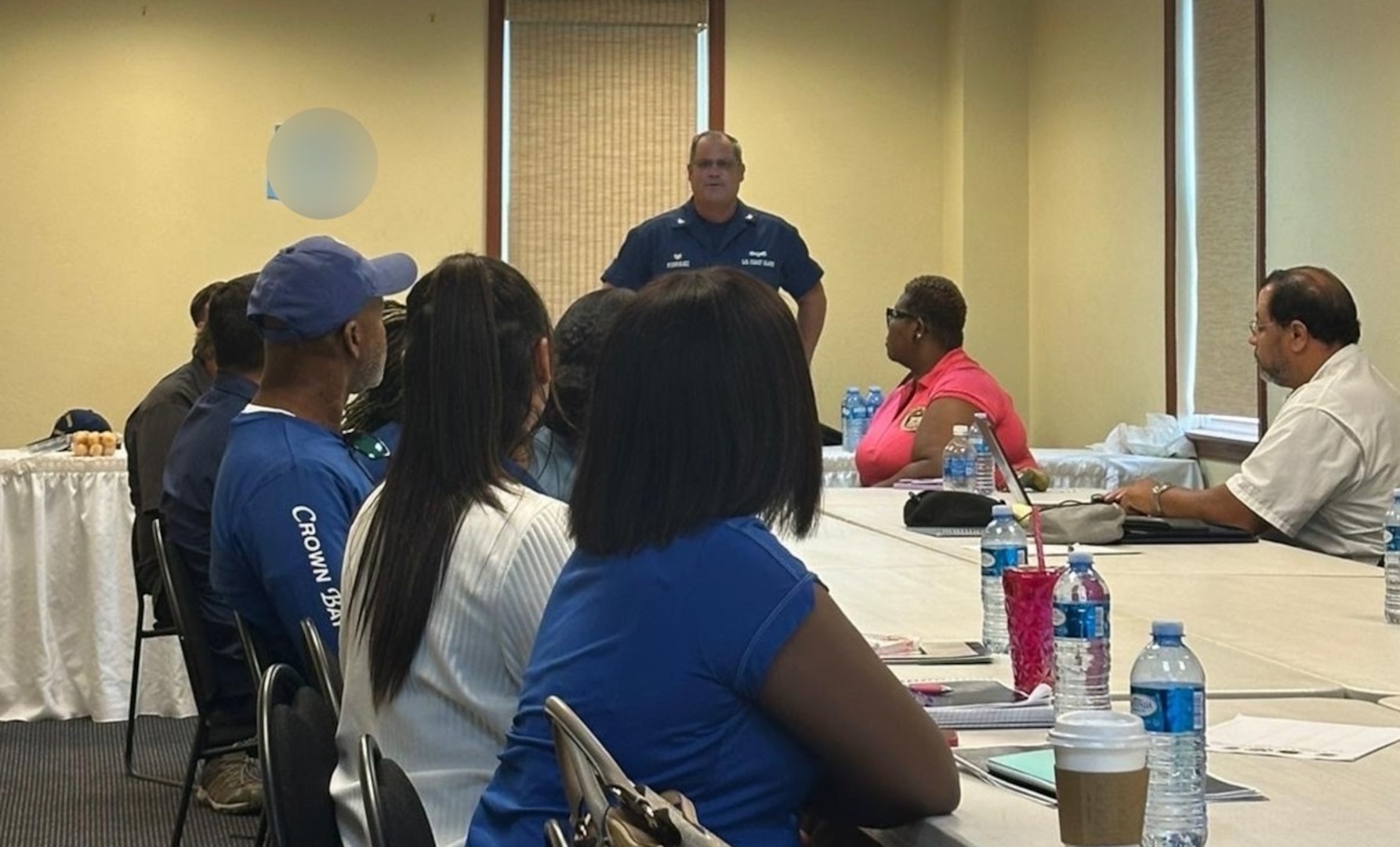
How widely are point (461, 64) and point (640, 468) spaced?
20.9 feet

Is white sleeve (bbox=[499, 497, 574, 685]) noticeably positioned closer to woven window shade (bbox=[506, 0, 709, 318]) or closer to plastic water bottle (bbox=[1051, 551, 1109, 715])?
plastic water bottle (bbox=[1051, 551, 1109, 715])

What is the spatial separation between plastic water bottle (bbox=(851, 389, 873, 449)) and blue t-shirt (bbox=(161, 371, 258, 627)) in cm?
334

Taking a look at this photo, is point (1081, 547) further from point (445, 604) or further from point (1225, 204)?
point (1225, 204)

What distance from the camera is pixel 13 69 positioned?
7.36m

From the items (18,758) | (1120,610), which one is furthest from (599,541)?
(18,758)

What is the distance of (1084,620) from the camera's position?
5.80ft

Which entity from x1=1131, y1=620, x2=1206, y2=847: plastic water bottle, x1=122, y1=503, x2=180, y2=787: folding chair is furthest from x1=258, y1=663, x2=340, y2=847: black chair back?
x1=122, y1=503, x2=180, y2=787: folding chair

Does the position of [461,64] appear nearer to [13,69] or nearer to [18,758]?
[13,69]

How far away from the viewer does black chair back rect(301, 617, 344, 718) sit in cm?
199

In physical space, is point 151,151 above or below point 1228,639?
above


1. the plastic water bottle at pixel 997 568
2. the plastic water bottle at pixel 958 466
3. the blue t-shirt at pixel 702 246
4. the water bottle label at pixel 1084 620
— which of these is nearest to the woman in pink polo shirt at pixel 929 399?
the plastic water bottle at pixel 958 466

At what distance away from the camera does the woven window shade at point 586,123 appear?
25.0 feet

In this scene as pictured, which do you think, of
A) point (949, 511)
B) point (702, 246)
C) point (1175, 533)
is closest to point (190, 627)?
point (949, 511)

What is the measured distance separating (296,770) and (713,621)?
0.42 meters
